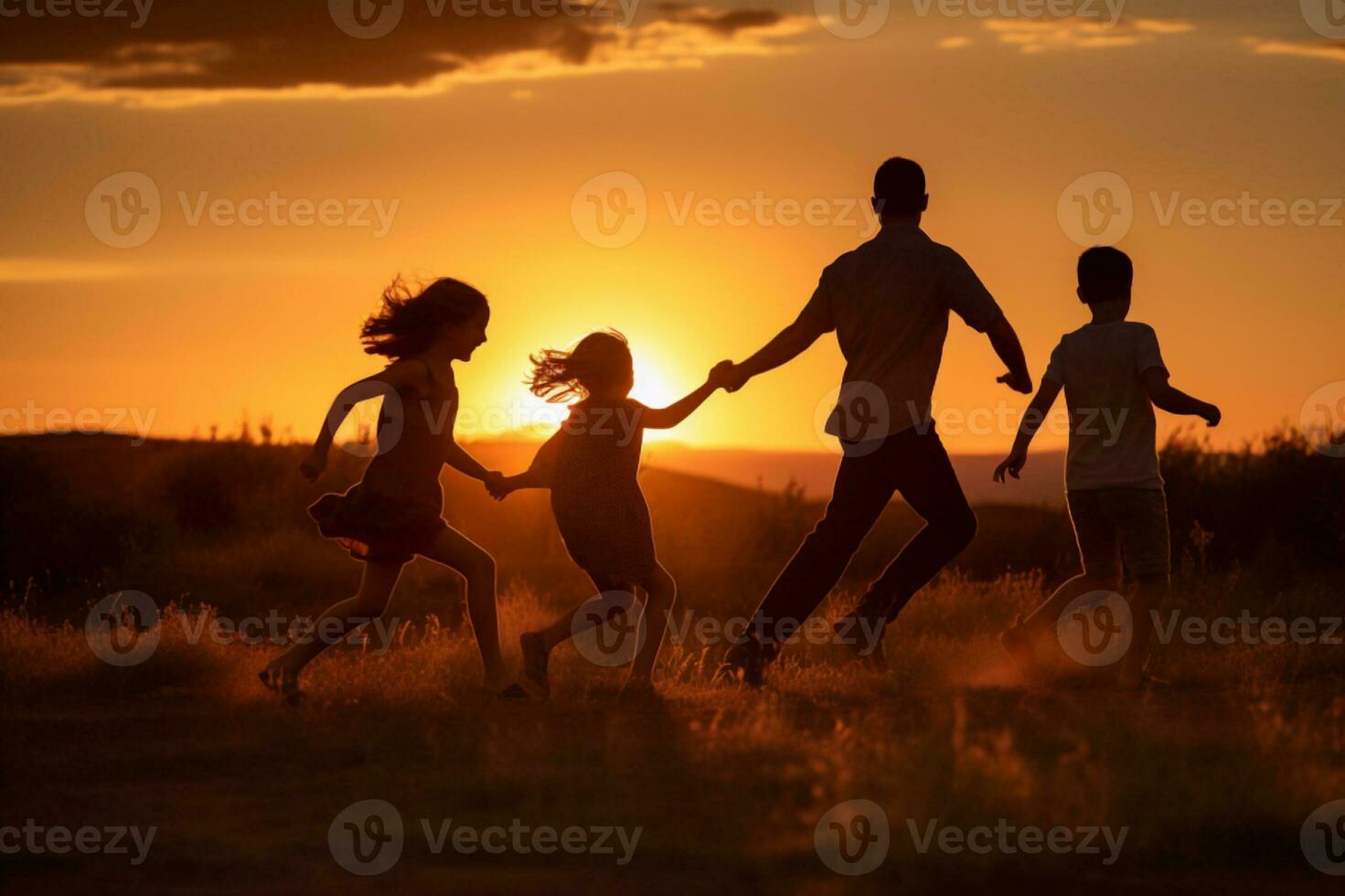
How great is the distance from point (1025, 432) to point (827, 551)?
1192 mm

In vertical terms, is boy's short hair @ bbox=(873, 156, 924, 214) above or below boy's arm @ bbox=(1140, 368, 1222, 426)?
above

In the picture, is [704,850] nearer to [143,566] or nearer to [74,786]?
[74,786]

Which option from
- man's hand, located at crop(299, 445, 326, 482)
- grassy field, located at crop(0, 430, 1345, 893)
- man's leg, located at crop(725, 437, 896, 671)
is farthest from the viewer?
man's leg, located at crop(725, 437, 896, 671)

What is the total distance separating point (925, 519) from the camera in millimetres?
8391

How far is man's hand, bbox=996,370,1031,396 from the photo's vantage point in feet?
27.7

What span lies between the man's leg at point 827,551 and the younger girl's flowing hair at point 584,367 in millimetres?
1264

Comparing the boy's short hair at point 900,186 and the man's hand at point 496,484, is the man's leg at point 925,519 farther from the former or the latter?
the man's hand at point 496,484

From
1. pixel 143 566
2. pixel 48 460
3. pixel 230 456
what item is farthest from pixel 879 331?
pixel 48 460

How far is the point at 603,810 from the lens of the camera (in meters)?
5.54

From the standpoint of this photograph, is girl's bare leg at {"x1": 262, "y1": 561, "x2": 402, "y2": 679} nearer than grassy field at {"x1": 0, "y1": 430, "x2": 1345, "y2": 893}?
No

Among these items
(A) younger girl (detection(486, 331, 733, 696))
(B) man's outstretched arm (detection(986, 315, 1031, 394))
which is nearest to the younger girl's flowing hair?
(A) younger girl (detection(486, 331, 733, 696))

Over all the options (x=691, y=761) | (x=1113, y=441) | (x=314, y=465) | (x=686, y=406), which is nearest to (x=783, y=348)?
(x=686, y=406)

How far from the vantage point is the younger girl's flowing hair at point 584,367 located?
838 cm

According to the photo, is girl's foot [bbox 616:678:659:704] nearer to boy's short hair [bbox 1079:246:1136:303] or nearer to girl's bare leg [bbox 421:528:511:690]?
girl's bare leg [bbox 421:528:511:690]
